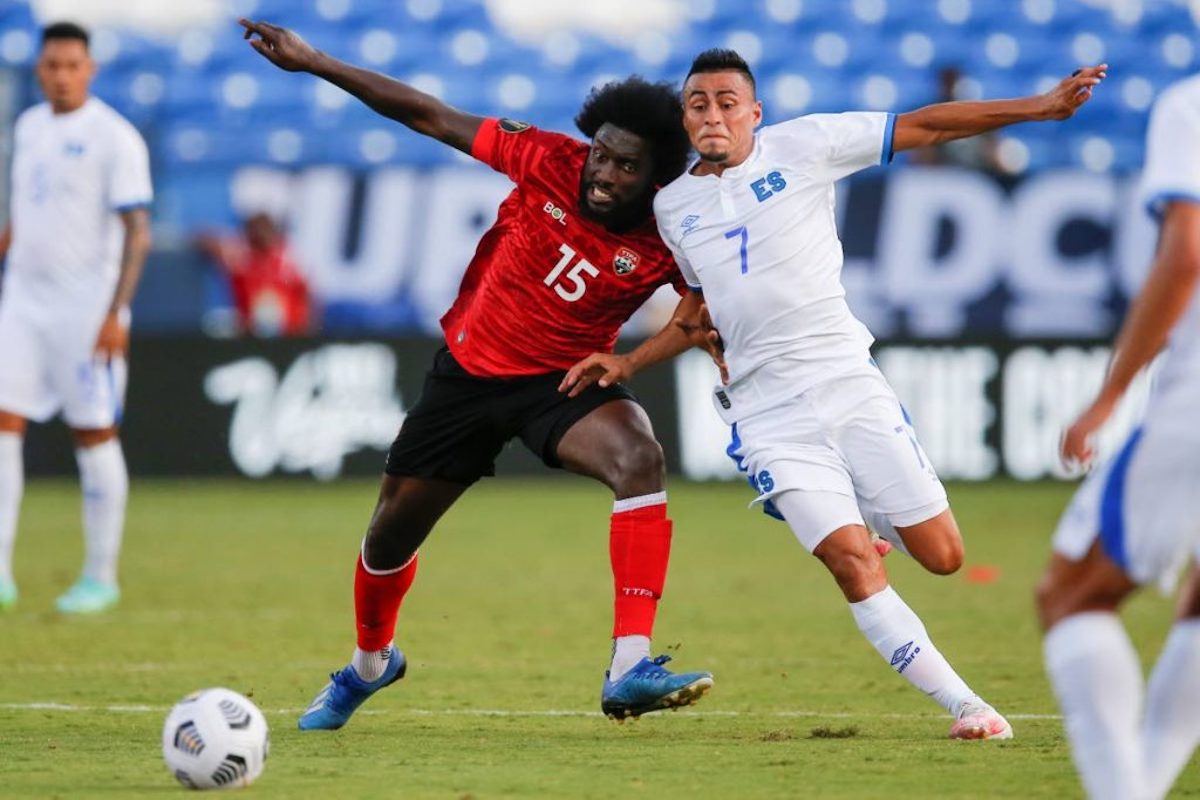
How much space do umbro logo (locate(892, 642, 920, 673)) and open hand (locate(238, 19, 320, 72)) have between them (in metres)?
2.74

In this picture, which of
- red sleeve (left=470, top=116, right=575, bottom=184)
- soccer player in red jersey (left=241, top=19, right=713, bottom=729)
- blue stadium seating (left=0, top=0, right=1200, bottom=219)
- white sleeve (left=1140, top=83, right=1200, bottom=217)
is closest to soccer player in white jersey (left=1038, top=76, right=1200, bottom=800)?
white sleeve (left=1140, top=83, right=1200, bottom=217)

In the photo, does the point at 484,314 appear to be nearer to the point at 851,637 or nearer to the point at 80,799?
the point at 80,799

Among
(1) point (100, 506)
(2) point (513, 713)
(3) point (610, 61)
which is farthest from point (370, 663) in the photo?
(3) point (610, 61)

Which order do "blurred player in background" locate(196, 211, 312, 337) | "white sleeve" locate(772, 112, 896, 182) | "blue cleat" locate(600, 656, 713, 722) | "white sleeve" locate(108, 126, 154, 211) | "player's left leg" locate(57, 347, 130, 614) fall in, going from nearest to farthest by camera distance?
"blue cleat" locate(600, 656, 713, 722) < "white sleeve" locate(772, 112, 896, 182) < "white sleeve" locate(108, 126, 154, 211) < "player's left leg" locate(57, 347, 130, 614) < "blurred player in background" locate(196, 211, 312, 337)

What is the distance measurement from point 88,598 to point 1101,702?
6916mm

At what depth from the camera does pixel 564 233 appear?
6.61m

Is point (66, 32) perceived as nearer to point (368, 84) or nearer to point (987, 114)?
point (368, 84)

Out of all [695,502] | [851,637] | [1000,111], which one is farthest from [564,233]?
[695,502]

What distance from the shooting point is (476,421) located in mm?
6590

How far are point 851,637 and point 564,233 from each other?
3.18 metres

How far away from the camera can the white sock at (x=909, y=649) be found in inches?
237

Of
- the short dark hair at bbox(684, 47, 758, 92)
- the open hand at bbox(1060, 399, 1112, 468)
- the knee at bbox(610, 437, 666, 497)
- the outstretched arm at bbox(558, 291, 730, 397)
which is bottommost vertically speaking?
the knee at bbox(610, 437, 666, 497)

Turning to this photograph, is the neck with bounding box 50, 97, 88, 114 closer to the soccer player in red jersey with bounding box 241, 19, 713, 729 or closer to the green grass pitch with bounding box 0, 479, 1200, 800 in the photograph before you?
the green grass pitch with bounding box 0, 479, 1200, 800

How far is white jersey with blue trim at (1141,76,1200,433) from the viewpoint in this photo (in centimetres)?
391
